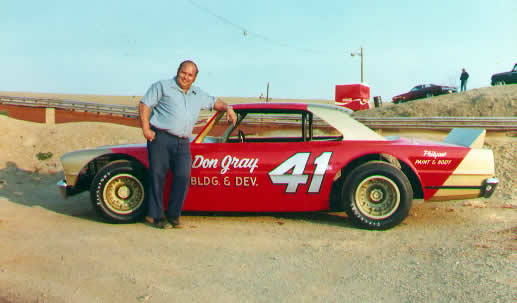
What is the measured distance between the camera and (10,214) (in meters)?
5.43

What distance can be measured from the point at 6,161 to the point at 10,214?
176 inches

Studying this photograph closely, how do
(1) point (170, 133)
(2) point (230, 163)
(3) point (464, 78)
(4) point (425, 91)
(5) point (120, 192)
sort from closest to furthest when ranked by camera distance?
(1) point (170, 133) → (2) point (230, 163) → (5) point (120, 192) → (3) point (464, 78) → (4) point (425, 91)

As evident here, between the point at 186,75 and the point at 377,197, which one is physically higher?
the point at 186,75

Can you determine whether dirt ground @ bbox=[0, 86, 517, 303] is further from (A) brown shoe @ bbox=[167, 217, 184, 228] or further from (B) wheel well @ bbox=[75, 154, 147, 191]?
(B) wheel well @ bbox=[75, 154, 147, 191]

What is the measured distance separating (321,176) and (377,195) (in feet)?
2.05

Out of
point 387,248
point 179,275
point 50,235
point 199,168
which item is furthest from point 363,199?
point 50,235

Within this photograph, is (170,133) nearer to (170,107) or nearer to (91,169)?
(170,107)

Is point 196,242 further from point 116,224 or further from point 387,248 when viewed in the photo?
point 387,248

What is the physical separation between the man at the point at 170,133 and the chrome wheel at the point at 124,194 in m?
0.35

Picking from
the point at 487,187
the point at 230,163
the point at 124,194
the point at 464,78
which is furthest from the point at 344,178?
the point at 464,78

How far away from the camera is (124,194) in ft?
16.4

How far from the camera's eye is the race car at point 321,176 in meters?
4.71

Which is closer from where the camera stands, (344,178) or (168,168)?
(168,168)

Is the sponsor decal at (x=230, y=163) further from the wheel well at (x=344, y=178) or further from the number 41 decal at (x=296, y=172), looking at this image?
the wheel well at (x=344, y=178)
